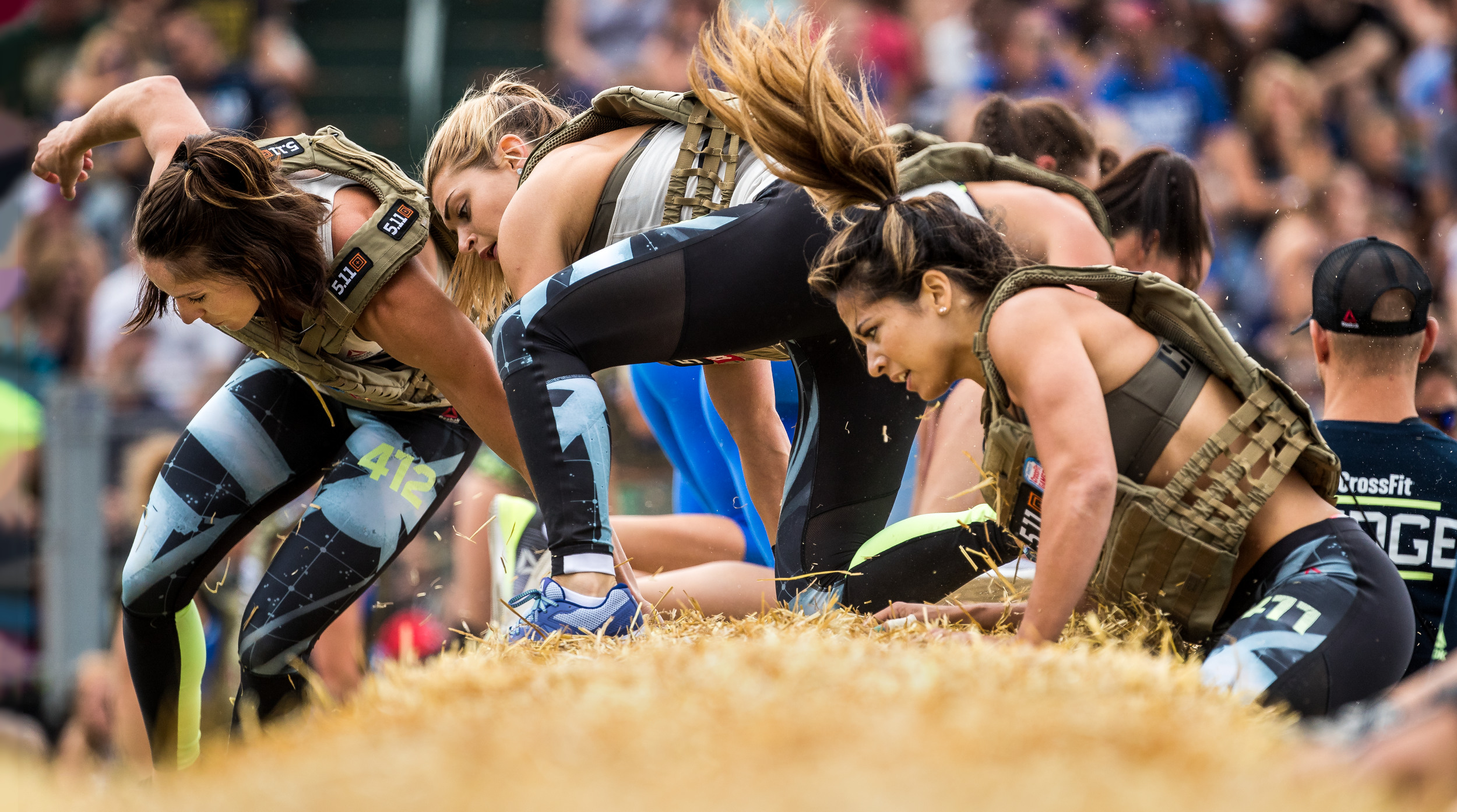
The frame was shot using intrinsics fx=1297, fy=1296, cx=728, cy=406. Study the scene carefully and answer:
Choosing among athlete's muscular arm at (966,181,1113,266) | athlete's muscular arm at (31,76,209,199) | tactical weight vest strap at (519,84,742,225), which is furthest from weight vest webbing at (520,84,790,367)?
athlete's muscular arm at (31,76,209,199)

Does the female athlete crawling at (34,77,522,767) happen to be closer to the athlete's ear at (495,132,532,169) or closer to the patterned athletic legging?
the patterned athletic legging

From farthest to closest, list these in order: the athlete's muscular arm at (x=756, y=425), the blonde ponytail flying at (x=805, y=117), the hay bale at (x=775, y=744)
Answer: the athlete's muscular arm at (x=756, y=425) → the blonde ponytail flying at (x=805, y=117) → the hay bale at (x=775, y=744)

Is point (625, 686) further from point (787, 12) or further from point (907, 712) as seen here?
point (787, 12)

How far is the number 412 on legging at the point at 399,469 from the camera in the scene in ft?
10.9

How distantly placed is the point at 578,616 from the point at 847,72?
677 cm

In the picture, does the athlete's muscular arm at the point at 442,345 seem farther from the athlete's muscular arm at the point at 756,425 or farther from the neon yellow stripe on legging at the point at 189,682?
the neon yellow stripe on legging at the point at 189,682

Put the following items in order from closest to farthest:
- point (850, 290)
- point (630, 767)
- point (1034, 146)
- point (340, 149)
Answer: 1. point (630, 767)
2. point (850, 290)
3. point (340, 149)
4. point (1034, 146)

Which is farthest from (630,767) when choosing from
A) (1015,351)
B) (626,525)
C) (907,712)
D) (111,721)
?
(111,721)

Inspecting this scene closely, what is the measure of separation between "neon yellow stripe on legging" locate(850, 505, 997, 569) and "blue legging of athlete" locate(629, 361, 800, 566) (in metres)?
1.24

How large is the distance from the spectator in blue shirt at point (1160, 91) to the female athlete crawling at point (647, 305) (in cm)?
470

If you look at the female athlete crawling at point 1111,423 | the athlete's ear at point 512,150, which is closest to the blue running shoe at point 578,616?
the female athlete crawling at point 1111,423

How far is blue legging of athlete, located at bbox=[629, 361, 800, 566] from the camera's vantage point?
14.5ft

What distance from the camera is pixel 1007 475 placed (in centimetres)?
252

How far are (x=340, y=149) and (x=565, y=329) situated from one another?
992 mm
